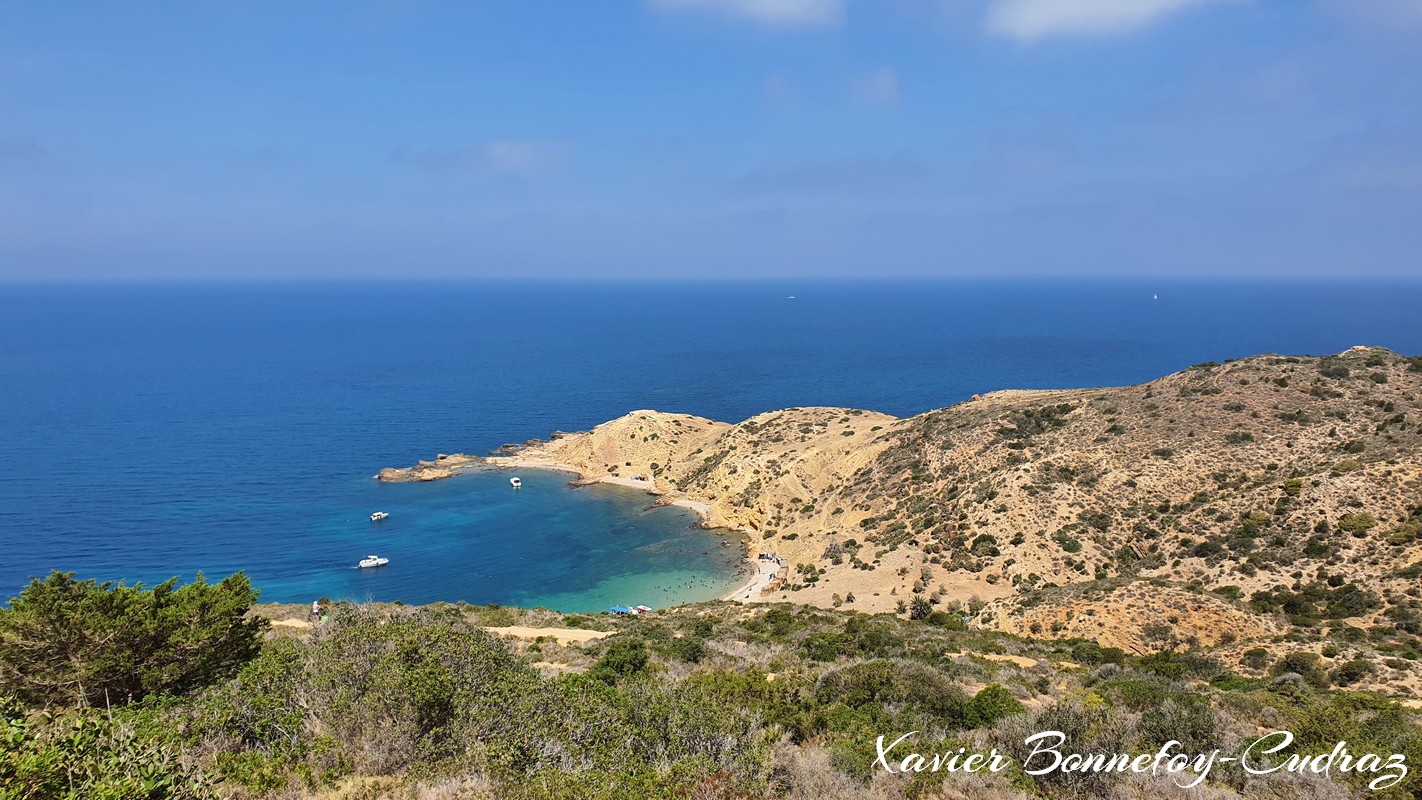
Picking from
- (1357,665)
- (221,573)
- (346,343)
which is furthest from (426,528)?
(346,343)

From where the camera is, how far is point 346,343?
178750 mm

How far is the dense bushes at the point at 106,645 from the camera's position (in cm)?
1271

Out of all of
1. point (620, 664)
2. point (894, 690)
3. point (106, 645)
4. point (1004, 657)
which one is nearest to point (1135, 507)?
point (1004, 657)

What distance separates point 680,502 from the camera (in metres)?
63.8

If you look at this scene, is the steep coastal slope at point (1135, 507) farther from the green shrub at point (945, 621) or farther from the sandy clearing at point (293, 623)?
the sandy clearing at point (293, 623)

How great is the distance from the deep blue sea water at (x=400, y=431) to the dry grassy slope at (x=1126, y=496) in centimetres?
1095

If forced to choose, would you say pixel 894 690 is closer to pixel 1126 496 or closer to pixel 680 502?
pixel 1126 496

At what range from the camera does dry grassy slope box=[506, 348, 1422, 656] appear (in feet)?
101

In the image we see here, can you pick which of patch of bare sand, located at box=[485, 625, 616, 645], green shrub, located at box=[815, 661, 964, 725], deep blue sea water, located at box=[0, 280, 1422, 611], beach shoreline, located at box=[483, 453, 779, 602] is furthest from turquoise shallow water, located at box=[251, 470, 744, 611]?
green shrub, located at box=[815, 661, 964, 725]

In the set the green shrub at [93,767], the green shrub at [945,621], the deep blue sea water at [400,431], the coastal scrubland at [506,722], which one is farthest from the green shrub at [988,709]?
the deep blue sea water at [400,431]

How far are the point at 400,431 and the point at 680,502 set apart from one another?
139ft

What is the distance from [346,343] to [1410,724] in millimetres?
196398

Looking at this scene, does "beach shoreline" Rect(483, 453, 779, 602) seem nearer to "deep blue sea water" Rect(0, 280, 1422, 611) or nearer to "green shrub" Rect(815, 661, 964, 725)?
"deep blue sea water" Rect(0, 280, 1422, 611)

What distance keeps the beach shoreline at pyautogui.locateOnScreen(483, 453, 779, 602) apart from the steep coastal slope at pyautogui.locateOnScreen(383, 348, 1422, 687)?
1.19m
